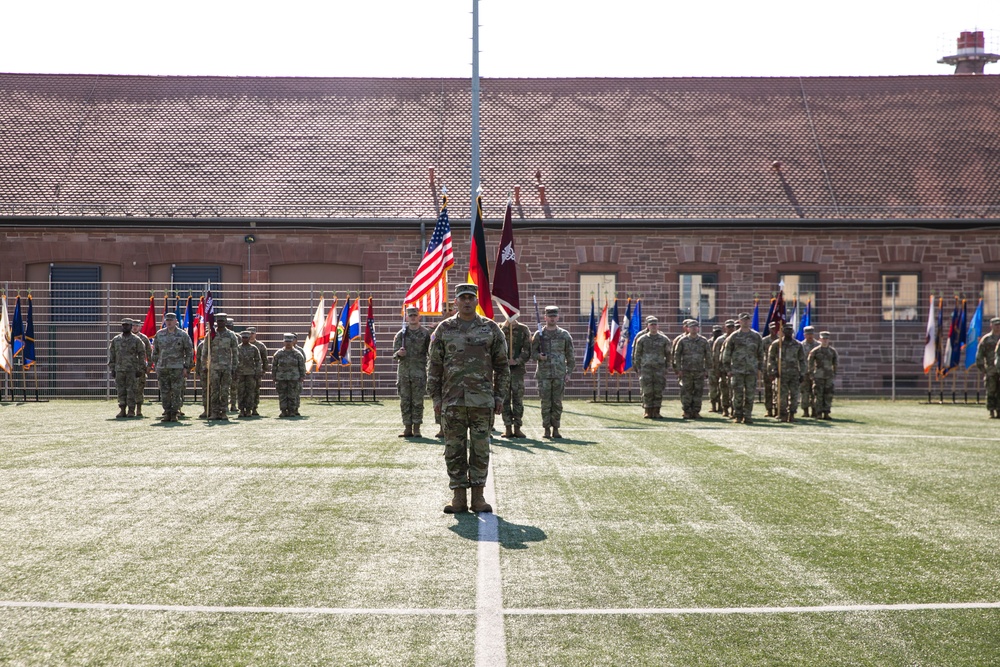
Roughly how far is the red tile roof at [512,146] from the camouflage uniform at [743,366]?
9.51 meters

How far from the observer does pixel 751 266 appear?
2903cm

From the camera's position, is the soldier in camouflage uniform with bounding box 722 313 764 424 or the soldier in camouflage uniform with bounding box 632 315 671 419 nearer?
the soldier in camouflage uniform with bounding box 722 313 764 424

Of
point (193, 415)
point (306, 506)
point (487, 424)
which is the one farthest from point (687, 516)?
point (193, 415)

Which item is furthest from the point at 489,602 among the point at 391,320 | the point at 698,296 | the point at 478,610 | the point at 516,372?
the point at 698,296

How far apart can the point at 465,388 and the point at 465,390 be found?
0.02m

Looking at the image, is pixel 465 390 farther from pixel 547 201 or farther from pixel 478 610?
pixel 547 201

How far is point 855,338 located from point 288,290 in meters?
15.0

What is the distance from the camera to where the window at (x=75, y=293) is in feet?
92.4

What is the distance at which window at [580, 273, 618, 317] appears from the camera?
94.6ft

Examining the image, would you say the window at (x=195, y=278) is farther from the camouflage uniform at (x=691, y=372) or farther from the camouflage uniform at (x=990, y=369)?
the camouflage uniform at (x=990, y=369)

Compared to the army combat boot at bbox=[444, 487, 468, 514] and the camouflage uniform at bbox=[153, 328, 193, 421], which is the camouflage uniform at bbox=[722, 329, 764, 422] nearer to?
the camouflage uniform at bbox=[153, 328, 193, 421]

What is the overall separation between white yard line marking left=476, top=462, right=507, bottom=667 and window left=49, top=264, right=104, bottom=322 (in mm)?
22124

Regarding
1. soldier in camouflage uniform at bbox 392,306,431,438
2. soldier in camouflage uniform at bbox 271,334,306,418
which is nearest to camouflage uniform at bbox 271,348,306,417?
soldier in camouflage uniform at bbox 271,334,306,418

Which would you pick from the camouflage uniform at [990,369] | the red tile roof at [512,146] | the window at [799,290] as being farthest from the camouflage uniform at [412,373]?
the window at [799,290]
